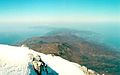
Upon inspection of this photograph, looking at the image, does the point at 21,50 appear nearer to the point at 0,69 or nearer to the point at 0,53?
the point at 0,53

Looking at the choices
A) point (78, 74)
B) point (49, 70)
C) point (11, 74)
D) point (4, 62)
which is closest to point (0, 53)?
point (4, 62)

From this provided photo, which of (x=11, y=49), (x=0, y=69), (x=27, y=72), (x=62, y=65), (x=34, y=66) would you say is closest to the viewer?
(x=0, y=69)

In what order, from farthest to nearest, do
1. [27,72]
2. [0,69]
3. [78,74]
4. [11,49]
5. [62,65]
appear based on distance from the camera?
[62,65], [78,74], [11,49], [27,72], [0,69]

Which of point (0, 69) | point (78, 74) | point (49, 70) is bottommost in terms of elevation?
point (78, 74)

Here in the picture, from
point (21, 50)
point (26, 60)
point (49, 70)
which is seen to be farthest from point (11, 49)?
point (49, 70)

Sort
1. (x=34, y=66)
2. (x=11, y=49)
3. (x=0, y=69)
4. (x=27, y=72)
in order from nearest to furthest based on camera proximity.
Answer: (x=0, y=69)
(x=27, y=72)
(x=34, y=66)
(x=11, y=49)

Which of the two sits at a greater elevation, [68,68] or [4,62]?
[4,62]

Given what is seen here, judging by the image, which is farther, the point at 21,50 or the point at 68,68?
the point at 68,68

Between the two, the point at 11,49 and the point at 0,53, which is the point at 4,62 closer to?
the point at 0,53

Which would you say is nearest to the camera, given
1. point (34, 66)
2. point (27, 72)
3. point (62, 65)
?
point (27, 72)
